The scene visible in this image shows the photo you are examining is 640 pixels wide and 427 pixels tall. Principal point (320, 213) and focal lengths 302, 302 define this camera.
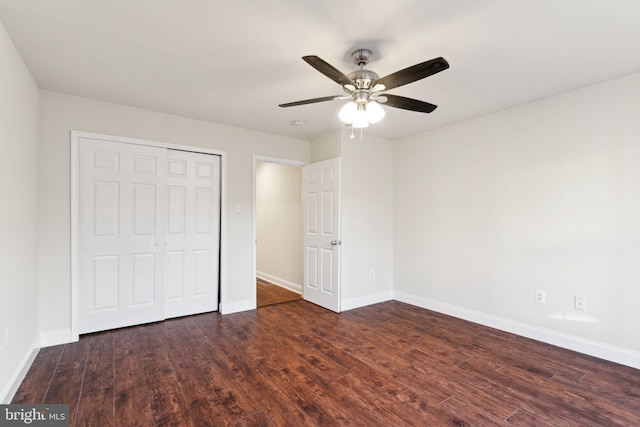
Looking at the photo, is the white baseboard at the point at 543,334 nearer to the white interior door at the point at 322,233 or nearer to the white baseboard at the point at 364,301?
the white baseboard at the point at 364,301

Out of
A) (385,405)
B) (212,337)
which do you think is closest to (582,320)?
(385,405)

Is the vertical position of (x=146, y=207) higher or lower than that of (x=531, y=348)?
higher

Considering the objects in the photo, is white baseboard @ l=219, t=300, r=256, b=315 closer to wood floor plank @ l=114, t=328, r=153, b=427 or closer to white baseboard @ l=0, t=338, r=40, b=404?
wood floor plank @ l=114, t=328, r=153, b=427

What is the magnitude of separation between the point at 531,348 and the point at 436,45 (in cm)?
291

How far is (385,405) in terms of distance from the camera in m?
2.05

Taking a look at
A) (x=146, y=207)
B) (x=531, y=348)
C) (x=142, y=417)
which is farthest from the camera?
(x=146, y=207)

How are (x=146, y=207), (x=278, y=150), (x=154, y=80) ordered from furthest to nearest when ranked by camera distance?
1. (x=278, y=150)
2. (x=146, y=207)
3. (x=154, y=80)

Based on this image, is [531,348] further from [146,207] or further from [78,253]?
[78,253]

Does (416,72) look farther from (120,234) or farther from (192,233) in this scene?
(120,234)

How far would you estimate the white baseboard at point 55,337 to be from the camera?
2.92 meters

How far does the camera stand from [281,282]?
5531mm

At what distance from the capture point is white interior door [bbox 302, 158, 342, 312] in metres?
4.11

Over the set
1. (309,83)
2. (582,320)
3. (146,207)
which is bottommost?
(582,320)

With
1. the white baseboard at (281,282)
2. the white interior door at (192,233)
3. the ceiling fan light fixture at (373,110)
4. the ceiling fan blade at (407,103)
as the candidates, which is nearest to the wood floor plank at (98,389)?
the white interior door at (192,233)
